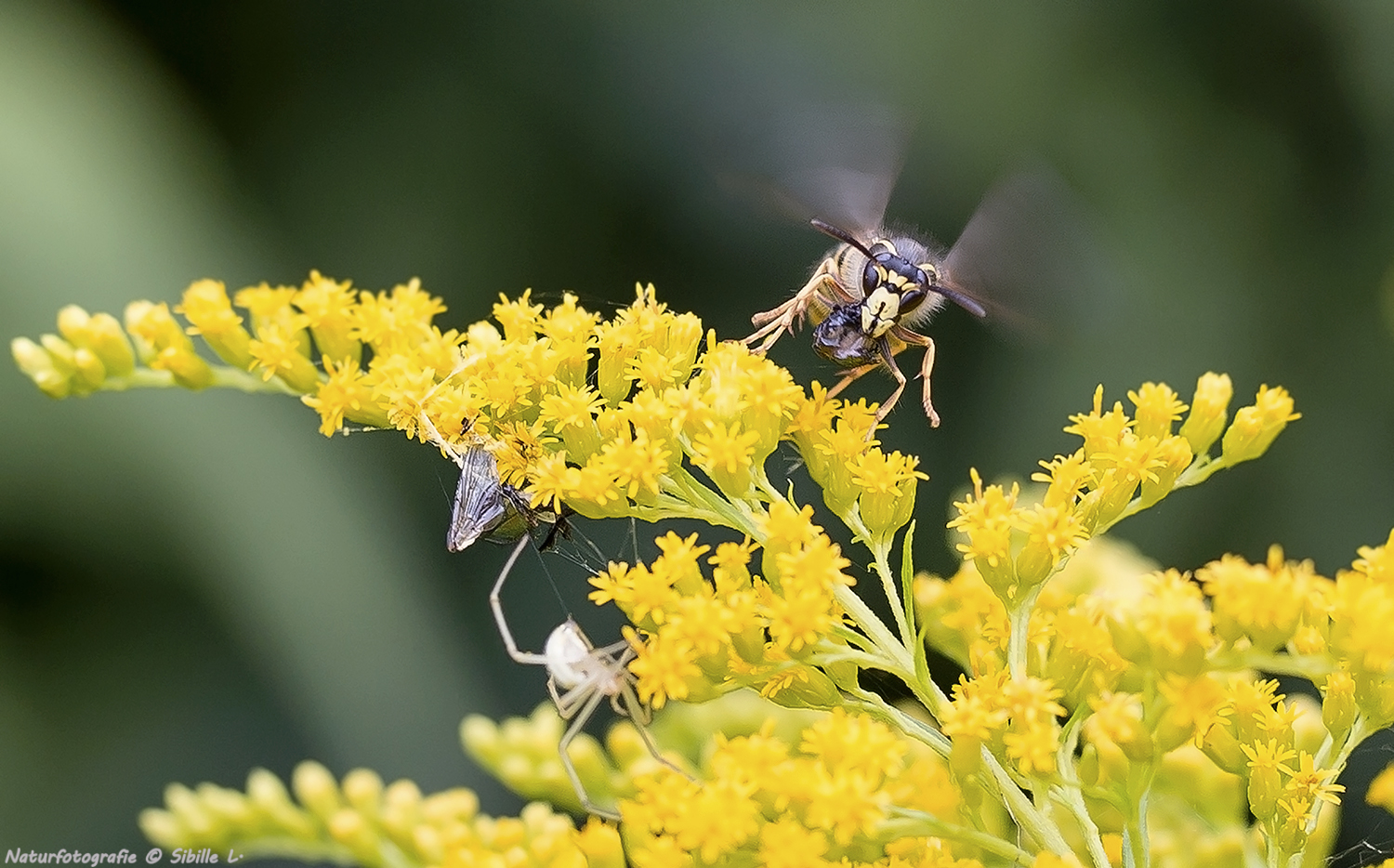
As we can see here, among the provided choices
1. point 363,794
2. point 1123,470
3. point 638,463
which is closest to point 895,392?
point 1123,470

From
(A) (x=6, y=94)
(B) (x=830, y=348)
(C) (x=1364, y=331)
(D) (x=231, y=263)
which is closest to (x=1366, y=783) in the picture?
(C) (x=1364, y=331)

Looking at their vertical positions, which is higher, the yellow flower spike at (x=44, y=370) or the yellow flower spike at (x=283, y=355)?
the yellow flower spike at (x=44, y=370)

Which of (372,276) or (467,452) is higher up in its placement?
(372,276)

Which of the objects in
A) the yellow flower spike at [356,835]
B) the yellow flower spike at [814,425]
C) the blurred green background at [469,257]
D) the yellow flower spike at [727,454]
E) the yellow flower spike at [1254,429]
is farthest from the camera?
the blurred green background at [469,257]

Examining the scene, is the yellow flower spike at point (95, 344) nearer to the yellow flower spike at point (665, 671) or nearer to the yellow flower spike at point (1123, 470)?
the yellow flower spike at point (665, 671)

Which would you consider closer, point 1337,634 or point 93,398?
point 1337,634

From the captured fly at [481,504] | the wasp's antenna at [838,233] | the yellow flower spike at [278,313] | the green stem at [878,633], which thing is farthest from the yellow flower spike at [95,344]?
the green stem at [878,633]

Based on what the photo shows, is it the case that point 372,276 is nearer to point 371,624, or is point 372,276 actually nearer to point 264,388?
point 371,624

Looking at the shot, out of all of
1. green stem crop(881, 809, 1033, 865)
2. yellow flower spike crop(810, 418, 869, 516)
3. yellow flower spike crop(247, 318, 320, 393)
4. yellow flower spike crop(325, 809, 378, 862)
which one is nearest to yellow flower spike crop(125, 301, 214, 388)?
yellow flower spike crop(247, 318, 320, 393)
